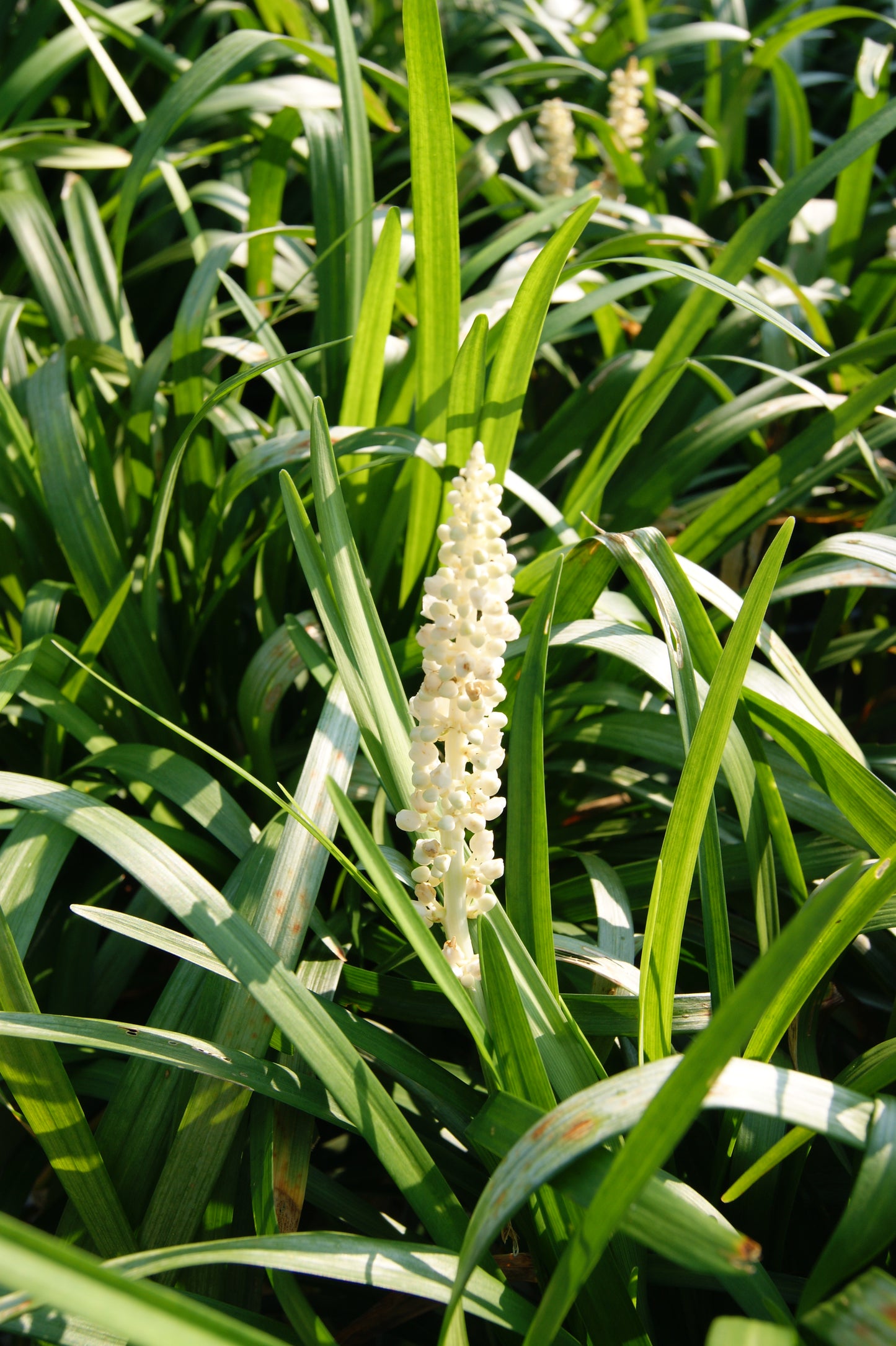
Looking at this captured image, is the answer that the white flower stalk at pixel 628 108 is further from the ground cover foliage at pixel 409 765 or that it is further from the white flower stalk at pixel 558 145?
the white flower stalk at pixel 558 145

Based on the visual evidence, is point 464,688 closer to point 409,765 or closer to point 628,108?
point 409,765

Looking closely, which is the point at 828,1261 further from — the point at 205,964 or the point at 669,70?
the point at 669,70

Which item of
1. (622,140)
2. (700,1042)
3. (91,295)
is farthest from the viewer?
(622,140)

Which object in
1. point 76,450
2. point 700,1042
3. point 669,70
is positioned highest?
point 669,70

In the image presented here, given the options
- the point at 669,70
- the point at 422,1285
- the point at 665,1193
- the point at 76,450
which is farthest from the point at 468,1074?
the point at 669,70

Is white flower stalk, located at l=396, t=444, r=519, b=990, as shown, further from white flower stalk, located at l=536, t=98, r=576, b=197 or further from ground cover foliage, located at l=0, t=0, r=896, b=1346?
white flower stalk, located at l=536, t=98, r=576, b=197

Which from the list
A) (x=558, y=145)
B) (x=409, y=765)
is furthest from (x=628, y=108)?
(x=409, y=765)

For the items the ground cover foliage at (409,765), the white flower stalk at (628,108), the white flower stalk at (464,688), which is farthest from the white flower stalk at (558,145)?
the white flower stalk at (464,688)
